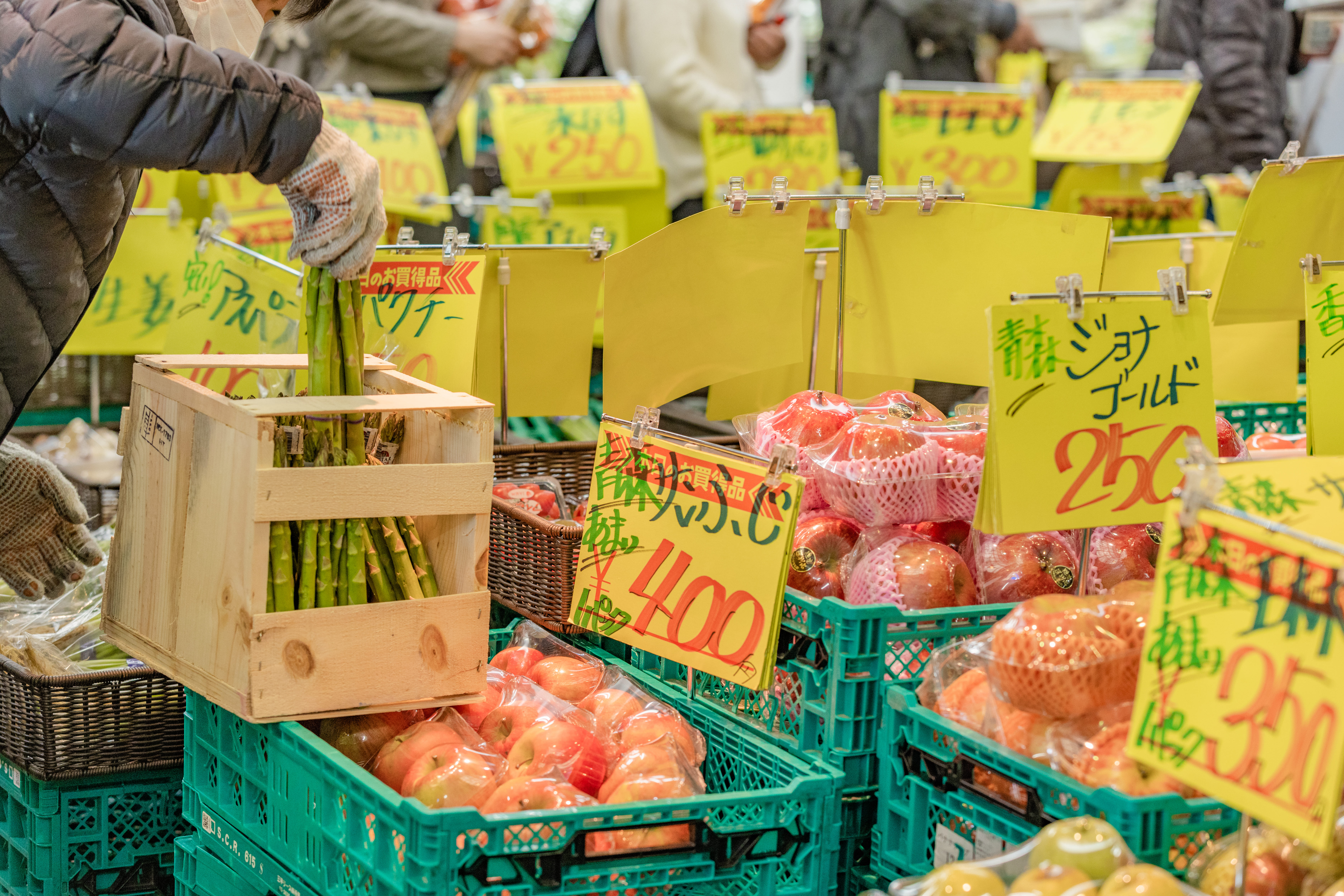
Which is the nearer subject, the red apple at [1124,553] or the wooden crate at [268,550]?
the wooden crate at [268,550]

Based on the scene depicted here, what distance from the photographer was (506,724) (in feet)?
6.31

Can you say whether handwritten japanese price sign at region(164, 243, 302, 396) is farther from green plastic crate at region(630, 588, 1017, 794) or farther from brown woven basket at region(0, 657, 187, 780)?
green plastic crate at region(630, 588, 1017, 794)

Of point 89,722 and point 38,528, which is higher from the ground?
point 38,528

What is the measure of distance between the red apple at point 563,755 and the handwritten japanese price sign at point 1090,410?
582 mm

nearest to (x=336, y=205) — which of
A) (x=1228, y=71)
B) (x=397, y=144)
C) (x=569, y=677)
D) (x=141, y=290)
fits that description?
(x=569, y=677)

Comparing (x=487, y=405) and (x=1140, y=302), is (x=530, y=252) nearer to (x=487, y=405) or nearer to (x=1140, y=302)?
(x=487, y=405)

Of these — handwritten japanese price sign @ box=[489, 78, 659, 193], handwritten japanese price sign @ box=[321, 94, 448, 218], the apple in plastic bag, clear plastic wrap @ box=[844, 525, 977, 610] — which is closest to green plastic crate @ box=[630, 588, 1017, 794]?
clear plastic wrap @ box=[844, 525, 977, 610]

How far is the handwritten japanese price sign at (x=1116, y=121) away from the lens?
4883mm

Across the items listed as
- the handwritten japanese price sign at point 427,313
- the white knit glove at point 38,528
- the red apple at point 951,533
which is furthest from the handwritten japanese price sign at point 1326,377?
the white knit glove at point 38,528

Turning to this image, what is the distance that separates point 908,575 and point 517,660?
0.62 meters

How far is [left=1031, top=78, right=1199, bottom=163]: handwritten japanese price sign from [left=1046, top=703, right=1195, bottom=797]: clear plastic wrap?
3.69m

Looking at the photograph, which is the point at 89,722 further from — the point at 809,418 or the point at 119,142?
the point at 809,418

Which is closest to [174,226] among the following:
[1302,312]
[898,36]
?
[1302,312]

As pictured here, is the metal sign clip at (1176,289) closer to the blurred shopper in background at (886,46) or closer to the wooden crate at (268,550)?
the wooden crate at (268,550)
